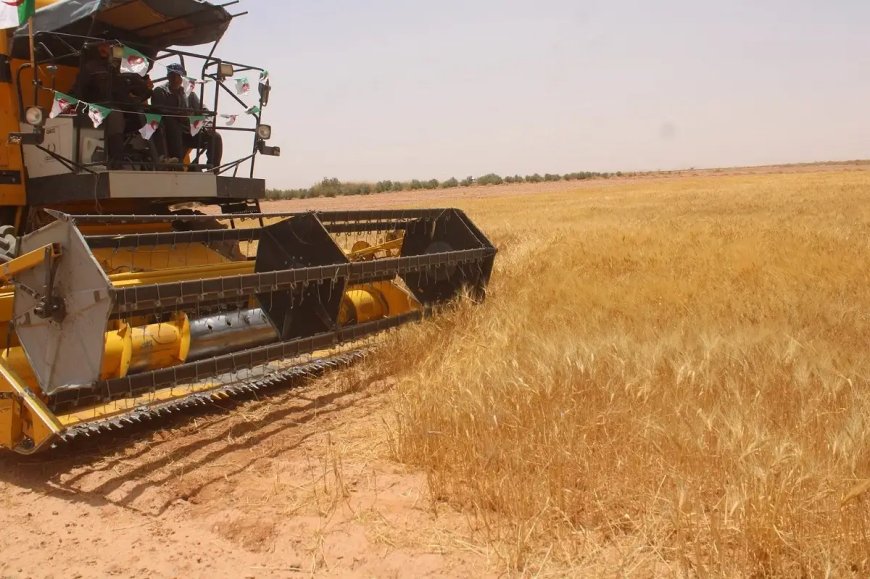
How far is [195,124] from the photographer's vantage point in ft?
21.9

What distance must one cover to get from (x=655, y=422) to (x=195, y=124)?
15.8ft

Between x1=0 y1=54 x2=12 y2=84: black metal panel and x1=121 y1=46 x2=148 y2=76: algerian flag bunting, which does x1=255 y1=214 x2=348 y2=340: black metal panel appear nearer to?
x1=121 y1=46 x2=148 y2=76: algerian flag bunting

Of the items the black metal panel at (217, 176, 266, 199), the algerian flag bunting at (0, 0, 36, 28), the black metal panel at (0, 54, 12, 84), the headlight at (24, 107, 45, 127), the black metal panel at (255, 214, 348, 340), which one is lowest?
the black metal panel at (255, 214, 348, 340)

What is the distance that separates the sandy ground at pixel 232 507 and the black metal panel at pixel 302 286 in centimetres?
88

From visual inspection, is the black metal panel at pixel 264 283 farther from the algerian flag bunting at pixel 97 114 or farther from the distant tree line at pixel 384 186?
the distant tree line at pixel 384 186

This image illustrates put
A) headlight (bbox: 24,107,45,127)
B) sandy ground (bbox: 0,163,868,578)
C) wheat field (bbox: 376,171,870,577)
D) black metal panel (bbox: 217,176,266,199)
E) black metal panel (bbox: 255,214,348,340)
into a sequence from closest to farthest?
wheat field (bbox: 376,171,870,577) < sandy ground (bbox: 0,163,868,578) < headlight (bbox: 24,107,45,127) < black metal panel (bbox: 255,214,348,340) < black metal panel (bbox: 217,176,266,199)

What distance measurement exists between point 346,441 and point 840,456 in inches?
102

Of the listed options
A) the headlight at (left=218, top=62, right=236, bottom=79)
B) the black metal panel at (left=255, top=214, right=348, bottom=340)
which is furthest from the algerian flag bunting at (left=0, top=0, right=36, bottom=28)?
the black metal panel at (left=255, top=214, right=348, bottom=340)

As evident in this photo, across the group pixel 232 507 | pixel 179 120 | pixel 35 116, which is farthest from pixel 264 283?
pixel 179 120

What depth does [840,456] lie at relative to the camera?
10.7 ft

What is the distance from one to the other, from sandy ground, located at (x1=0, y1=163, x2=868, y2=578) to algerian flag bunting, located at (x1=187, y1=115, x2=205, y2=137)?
282 centimetres

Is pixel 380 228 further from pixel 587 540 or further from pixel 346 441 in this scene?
pixel 587 540

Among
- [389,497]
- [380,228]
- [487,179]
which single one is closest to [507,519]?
[389,497]

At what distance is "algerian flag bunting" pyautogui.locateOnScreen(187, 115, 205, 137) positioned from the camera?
→ 6645 mm
